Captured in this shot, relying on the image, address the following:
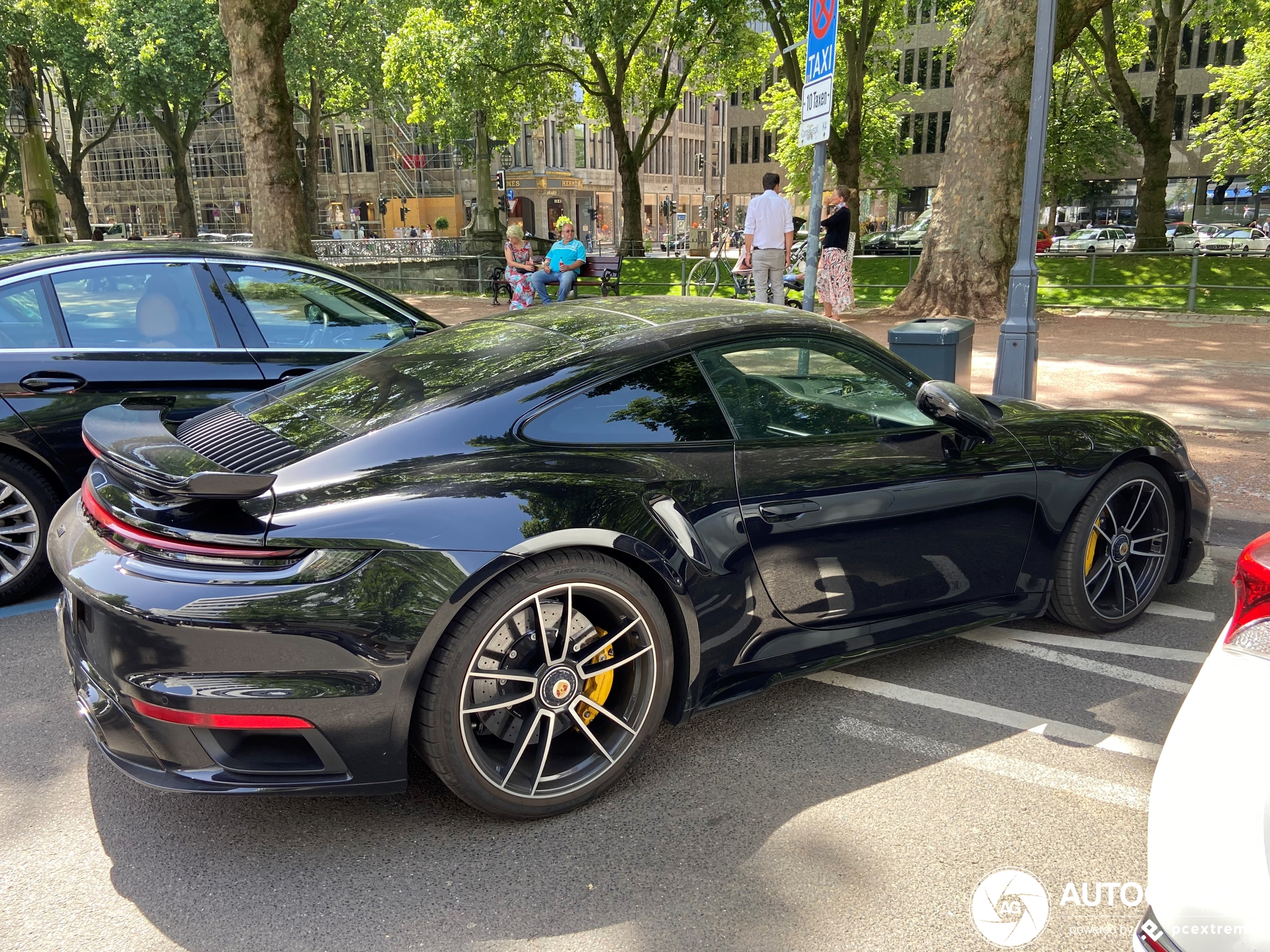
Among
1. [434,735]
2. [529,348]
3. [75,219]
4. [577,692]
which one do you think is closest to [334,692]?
[434,735]

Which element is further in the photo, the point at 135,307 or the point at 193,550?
the point at 135,307

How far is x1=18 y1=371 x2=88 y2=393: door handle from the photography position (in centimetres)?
450

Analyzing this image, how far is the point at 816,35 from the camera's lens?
6.37 metres

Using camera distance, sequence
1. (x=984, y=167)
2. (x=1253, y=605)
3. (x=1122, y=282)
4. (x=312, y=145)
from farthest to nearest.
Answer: (x=312, y=145), (x=1122, y=282), (x=984, y=167), (x=1253, y=605)

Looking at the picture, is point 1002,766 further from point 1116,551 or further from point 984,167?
point 984,167

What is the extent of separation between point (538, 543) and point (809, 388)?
1.46m

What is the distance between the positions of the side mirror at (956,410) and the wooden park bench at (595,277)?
16077 mm

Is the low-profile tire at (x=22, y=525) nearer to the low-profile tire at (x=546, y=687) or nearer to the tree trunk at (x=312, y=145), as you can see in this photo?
the low-profile tire at (x=546, y=687)

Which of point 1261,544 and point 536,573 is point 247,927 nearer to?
point 536,573

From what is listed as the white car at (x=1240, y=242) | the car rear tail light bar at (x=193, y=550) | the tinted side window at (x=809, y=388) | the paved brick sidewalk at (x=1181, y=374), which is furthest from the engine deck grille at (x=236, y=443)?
the white car at (x=1240, y=242)

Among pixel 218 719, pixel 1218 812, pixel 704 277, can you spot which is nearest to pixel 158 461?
pixel 218 719

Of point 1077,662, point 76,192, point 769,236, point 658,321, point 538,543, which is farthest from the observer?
point 76,192

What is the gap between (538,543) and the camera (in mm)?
2668

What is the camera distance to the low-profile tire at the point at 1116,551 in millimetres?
3934
